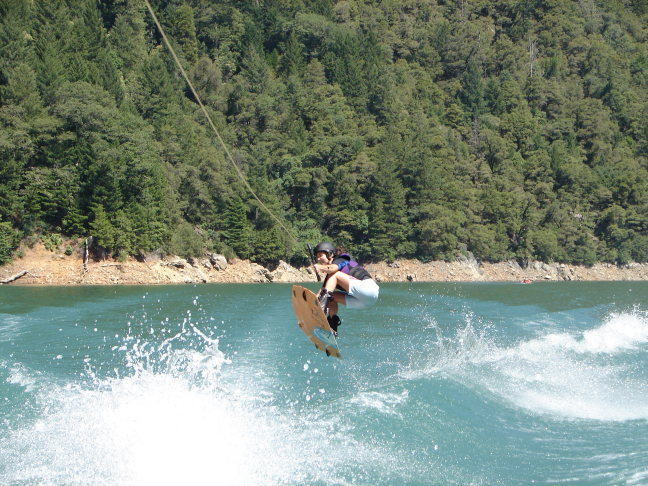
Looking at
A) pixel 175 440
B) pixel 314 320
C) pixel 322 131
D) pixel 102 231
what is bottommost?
pixel 102 231

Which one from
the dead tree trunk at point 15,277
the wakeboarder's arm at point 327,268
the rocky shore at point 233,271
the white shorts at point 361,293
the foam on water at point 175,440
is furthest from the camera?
the rocky shore at point 233,271

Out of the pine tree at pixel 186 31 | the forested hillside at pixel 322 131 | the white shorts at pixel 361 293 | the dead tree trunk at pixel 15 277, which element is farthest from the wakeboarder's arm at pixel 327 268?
the pine tree at pixel 186 31

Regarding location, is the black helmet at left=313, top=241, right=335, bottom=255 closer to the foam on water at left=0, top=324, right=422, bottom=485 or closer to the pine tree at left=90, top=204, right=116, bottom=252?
the foam on water at left=0, top=324, right=422, bottom=485

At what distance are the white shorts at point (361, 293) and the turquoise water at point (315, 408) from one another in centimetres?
152

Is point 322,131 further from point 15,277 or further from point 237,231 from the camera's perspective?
point 15,277

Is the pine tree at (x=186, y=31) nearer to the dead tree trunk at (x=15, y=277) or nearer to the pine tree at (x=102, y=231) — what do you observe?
the pine tree at (x=102, y=231)

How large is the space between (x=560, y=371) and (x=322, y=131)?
56.0 m

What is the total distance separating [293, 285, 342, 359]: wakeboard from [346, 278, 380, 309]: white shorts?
0.48 metres

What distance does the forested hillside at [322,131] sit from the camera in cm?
3816

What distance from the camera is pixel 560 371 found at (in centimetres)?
1105

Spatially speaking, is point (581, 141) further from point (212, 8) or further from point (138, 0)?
point (138, 0)

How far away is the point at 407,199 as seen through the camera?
62500 mm

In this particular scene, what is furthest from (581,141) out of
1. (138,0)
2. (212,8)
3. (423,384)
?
(423,384)

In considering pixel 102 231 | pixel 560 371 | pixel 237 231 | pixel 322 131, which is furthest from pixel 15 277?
pixel 322 131
